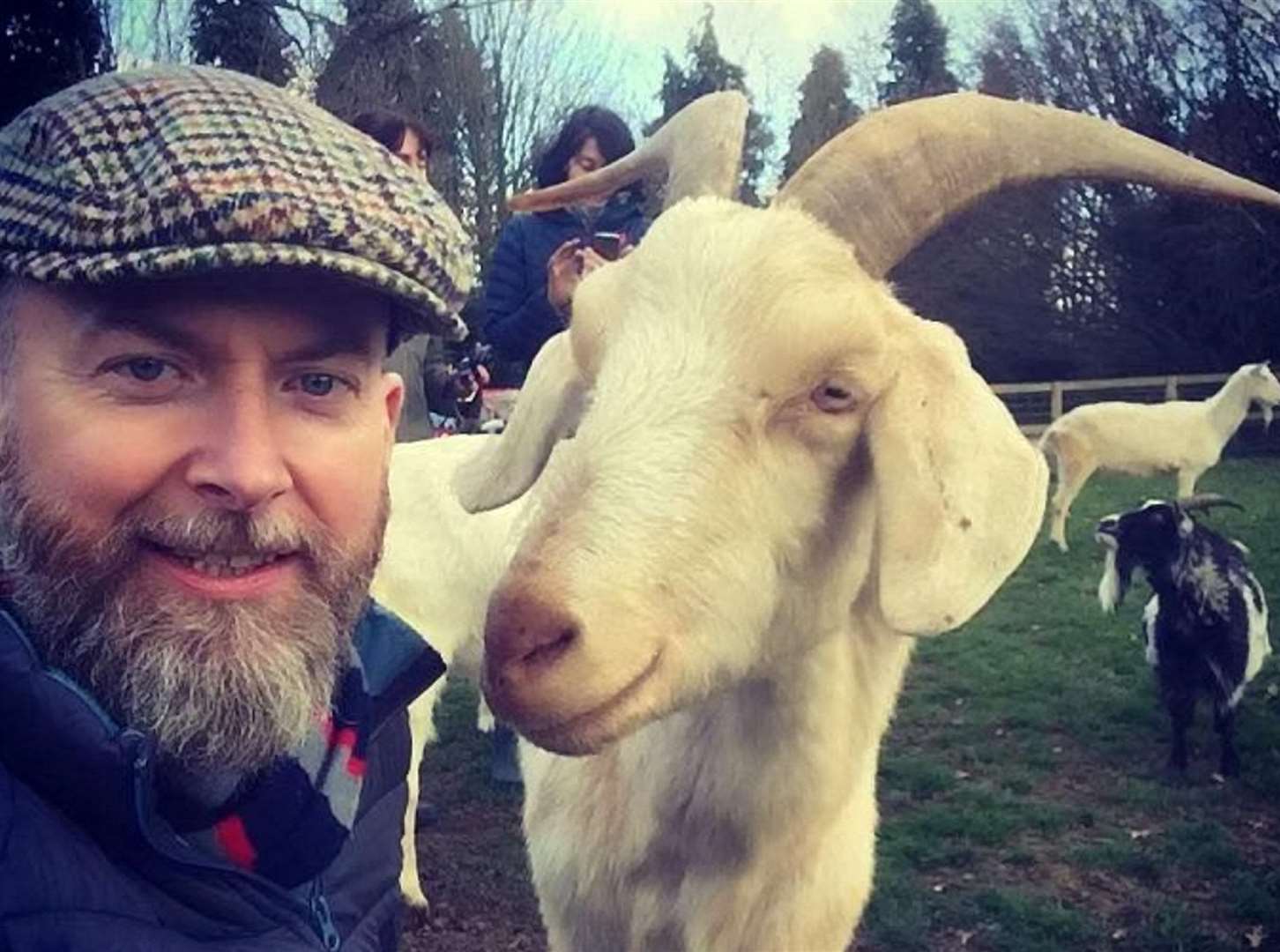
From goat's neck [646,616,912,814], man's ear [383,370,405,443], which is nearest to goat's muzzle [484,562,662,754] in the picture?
man's ear [383,370,405,443]

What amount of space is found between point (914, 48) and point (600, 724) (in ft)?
69.8

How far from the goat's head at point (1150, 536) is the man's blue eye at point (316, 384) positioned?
5.95 metres

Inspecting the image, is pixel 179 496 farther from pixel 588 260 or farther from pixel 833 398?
pixel 588 260

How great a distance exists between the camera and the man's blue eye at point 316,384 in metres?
1.59

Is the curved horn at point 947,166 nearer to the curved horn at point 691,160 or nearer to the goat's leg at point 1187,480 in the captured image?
the curved horn at point 691,160

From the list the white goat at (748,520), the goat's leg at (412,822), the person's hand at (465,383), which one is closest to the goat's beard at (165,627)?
the white goat at (748,520)

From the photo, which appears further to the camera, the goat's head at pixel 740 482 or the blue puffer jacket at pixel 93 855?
the goat's head at pixel 740 482

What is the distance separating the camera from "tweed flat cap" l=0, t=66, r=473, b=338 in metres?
1.40

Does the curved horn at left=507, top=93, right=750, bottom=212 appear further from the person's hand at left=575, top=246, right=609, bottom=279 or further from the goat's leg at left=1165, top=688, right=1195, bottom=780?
the goat's leg at left=1165, top=688, right=1195, bottom=780

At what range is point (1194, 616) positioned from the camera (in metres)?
6.38

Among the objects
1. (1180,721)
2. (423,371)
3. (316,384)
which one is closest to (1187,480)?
(1180,721)

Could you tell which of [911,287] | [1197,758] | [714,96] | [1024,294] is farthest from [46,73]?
[1024,294]

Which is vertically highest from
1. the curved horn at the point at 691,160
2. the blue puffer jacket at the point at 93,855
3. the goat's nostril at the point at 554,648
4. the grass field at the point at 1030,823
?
the curved horn at the point at 691,160

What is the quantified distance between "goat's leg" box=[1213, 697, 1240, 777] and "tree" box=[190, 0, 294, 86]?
283 inches
